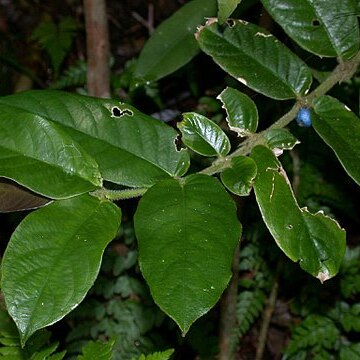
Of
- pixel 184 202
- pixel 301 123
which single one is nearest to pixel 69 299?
pixel 184 202

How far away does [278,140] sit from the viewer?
148cm

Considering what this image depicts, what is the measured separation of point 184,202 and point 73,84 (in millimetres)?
2490

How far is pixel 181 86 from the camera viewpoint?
3.83 metres

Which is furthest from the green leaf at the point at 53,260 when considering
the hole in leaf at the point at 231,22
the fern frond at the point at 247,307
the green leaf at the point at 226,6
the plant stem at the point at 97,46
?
the fern frond at the point at 247,307

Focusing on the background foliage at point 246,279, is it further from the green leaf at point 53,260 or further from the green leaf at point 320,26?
the green leaf at point 53,260

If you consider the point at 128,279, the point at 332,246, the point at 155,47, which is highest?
the point at 332,246

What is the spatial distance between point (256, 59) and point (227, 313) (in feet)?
3.75

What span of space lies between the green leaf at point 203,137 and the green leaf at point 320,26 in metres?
0.37

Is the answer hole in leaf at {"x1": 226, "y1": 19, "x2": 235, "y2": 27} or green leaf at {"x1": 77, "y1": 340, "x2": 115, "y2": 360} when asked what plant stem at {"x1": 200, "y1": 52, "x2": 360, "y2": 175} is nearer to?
hole in leaf at {"x1": 226, "y1": 19, "x2": 235, "y2": 27}

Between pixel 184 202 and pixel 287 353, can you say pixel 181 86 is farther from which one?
pixel 184 202

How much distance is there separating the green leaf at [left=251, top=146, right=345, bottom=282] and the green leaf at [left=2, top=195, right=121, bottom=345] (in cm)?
29

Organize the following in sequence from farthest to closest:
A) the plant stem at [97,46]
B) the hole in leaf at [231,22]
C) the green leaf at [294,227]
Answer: the plant stem at [97,46] < the hole in leaf at [231,22] < the green leaf at [294,227]

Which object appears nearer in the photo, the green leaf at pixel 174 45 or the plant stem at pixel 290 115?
the plant stem at pixel 290 115

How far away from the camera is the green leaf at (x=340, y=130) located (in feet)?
4.75
